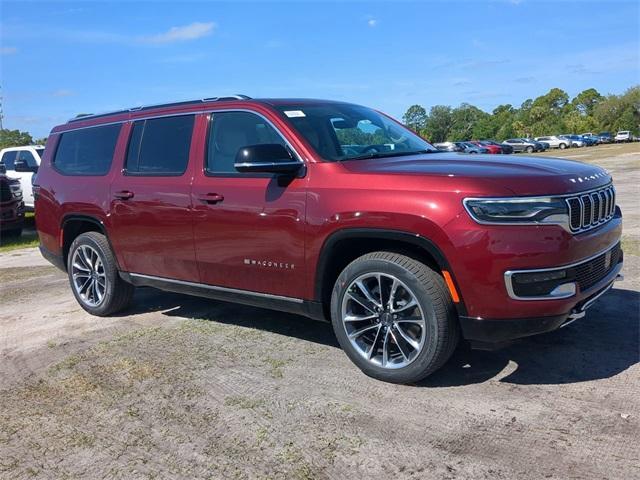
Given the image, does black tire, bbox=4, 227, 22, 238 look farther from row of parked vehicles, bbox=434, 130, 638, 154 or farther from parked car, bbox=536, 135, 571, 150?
parked car, bbox=536, 135, 571, 150

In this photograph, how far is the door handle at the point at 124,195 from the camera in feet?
17.6

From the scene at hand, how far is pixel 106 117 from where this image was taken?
236 inches

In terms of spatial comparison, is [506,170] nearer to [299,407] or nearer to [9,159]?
[299,407]

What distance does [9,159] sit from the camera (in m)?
16.0

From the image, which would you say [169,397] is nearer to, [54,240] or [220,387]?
[220,387]

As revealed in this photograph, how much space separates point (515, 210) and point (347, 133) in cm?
171

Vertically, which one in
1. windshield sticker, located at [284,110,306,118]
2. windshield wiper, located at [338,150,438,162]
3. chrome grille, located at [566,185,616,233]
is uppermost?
windshield sticker, located at [284,110,306,118]

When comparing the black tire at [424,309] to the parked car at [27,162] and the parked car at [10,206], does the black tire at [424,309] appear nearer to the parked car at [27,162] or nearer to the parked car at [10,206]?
the parked car at [10,206]

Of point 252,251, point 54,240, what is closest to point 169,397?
point 252,251

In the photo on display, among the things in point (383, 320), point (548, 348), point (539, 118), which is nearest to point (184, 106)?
point (383, 320)

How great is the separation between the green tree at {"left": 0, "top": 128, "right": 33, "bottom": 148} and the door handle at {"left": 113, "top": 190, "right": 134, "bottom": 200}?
160 feet

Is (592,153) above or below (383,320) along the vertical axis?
below

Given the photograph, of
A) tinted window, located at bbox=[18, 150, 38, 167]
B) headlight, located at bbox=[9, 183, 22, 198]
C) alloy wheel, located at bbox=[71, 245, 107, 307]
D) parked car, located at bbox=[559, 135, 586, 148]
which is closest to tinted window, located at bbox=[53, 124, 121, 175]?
alloy wheel, located at bbox=[71, 245, 107, 307]

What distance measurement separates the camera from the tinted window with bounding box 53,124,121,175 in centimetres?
581
